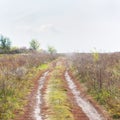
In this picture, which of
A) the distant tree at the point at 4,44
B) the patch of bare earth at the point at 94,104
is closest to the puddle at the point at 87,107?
the patch of bare earth at the point at 94,104

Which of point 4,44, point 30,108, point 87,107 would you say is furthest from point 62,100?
point 4,44

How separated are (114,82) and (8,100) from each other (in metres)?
9.00

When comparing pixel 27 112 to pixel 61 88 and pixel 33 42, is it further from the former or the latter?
pixel 33 42

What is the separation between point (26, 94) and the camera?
95.1 ft

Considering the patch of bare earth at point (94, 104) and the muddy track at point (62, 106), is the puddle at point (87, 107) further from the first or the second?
the patch of bare earth at point (94, 104)

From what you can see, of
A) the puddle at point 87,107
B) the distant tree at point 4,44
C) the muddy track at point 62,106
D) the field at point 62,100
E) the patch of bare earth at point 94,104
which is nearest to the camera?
the muddy track at point 62,106

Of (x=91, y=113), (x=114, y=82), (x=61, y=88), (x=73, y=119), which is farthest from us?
(x=61, y=88)

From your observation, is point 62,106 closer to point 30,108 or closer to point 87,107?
point 87,107

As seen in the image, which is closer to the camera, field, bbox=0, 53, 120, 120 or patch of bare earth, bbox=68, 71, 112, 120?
patch of bare earth, bbox=68, 71, 112, 120

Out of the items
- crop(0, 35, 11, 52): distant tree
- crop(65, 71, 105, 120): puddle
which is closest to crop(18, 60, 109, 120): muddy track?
crop(65, 71, 105, 120): puddle

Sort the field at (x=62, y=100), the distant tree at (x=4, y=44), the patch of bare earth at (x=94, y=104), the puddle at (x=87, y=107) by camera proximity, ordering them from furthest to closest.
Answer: the distant tree at (x=4, y=44)
the field at (x=62, y=100)
the patch of bare earth at (x=94, y=104)
the puddle at (x=87, y=107)

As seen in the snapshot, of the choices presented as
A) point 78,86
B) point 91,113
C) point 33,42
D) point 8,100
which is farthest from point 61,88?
point 33,42

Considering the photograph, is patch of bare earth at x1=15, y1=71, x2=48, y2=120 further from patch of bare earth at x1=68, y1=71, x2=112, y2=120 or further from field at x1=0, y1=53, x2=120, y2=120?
patch of bare earth at x1=68, y1=71, x2=112, y2=120

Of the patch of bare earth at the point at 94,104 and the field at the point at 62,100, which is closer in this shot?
the patch of bare earth at the point at 94,104
